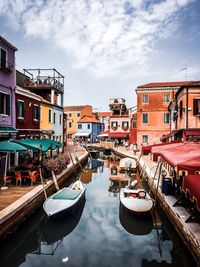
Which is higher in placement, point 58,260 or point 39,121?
point 39,121

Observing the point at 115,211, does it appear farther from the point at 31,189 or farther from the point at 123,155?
the point at 123,155

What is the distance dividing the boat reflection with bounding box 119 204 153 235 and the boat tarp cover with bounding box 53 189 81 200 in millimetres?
2742

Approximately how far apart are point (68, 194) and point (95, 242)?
3832mm

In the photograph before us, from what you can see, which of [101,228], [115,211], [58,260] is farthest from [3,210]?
[115,211]

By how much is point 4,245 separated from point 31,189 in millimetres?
4647

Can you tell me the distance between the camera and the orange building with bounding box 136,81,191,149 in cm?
3797

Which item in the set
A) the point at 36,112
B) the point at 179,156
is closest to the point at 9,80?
the point at 36,112

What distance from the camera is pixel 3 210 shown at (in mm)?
9727

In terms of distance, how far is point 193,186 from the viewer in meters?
7.10

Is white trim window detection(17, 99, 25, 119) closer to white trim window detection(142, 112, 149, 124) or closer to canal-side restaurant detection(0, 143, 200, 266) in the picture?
canal-side restaurant detection(0, 143, 200, 266)

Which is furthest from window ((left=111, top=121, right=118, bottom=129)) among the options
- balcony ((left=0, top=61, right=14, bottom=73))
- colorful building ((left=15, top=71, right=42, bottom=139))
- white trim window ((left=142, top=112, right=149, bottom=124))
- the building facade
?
balcony ((left=0, top=61, right=14, bottom=73))

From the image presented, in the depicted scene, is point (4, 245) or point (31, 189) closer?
point (4, 245)

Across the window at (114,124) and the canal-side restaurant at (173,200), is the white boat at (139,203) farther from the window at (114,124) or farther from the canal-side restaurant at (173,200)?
the window at (114,124)

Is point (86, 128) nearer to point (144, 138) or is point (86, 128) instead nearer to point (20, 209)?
point (144, 138)
